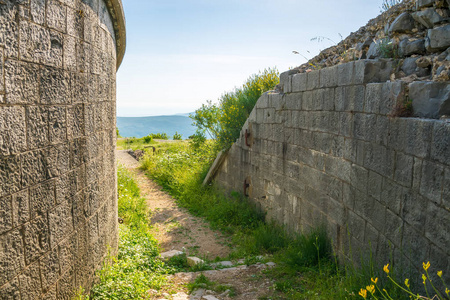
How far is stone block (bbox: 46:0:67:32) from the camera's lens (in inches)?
105

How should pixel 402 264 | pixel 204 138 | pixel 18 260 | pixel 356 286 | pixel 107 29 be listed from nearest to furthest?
1. pixel 18 260
2. pixel 402 264
3. pixel 356 286
4. pixel 107 29
5. pixel 204 138

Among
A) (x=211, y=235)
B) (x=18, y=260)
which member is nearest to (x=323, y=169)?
(x=211, y=235)

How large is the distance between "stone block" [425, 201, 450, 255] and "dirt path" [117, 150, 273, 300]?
2.03 meters

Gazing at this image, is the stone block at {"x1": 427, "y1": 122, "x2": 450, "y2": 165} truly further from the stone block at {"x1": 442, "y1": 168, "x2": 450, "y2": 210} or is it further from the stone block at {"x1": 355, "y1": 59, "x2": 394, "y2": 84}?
the stone block at {"x1": 355, "y1": 59, "x2": 394, "y2": 84}

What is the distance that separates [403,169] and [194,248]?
4248 mm

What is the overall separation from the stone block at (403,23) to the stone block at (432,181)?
1.78 meters

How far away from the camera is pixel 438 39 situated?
319 cm

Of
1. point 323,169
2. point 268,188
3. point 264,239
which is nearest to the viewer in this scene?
point 323,169

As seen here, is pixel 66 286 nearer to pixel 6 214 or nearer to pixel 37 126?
pixel 6 214

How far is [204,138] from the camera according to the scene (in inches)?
508

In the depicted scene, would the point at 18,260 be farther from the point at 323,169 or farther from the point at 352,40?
the point at 352,40

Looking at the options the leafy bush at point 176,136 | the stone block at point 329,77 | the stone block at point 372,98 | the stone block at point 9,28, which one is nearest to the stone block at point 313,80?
the stone block at point 329,77

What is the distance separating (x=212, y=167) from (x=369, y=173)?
241 inches

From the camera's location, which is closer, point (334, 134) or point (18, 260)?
point (18, 260)
